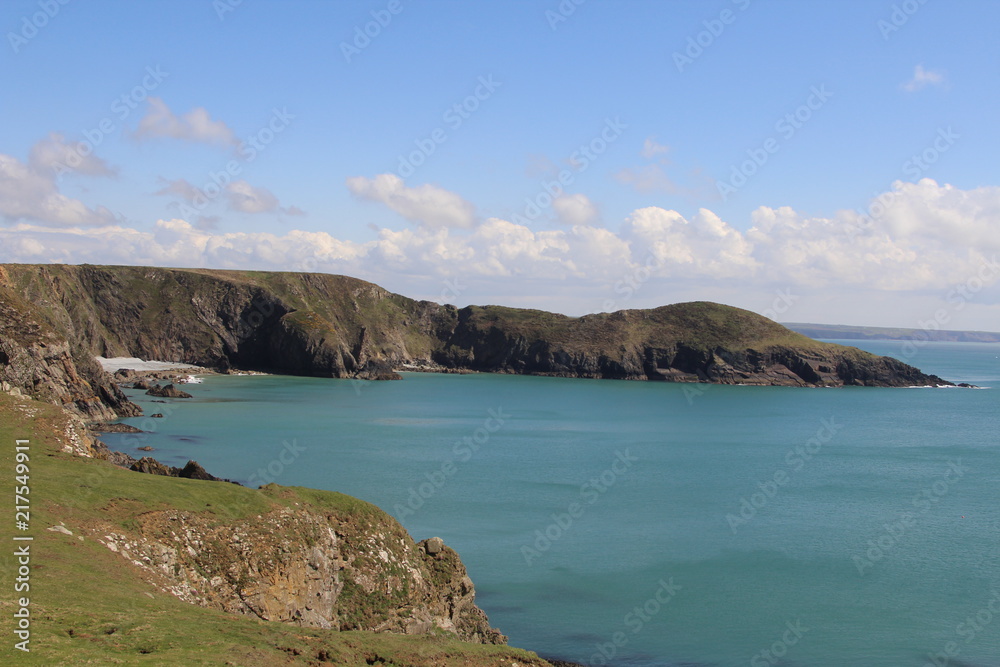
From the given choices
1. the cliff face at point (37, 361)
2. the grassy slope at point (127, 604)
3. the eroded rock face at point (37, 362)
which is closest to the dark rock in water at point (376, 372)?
the eroded rock face at point (37, 362)

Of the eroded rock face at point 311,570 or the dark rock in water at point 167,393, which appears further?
the dark rock in water at point 167,393

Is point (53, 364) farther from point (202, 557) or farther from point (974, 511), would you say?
point (974, 511)

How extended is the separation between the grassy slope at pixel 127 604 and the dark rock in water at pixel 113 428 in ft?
163

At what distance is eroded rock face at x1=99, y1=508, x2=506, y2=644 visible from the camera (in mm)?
21625

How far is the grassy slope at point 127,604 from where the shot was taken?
14.9 m

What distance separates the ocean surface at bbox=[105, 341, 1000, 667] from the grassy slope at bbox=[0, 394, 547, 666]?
12089mm

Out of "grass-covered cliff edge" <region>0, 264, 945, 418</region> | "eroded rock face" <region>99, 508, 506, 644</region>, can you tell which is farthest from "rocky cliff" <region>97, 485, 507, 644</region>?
"grass-covered cliff edge" <region>0, 264, 945, 418</region>

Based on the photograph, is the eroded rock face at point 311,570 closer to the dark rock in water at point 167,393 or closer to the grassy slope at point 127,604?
the grassy slope at point 127,604

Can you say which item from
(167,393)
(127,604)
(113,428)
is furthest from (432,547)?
(167,393)

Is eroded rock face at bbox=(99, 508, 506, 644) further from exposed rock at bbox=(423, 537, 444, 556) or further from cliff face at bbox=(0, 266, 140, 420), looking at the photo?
cliff face at bbox=(0, 266, 140, 420)

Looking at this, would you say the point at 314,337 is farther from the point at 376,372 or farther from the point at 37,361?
the point at 37,361

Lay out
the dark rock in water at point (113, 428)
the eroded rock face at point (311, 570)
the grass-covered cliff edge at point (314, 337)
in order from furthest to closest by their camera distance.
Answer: the grass-covered cliff edge at point (314, 337) → the dark rock in water at point (113, 428) → the eroded rock face at point (311, 570)

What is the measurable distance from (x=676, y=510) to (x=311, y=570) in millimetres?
36344

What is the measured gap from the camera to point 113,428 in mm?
74688
